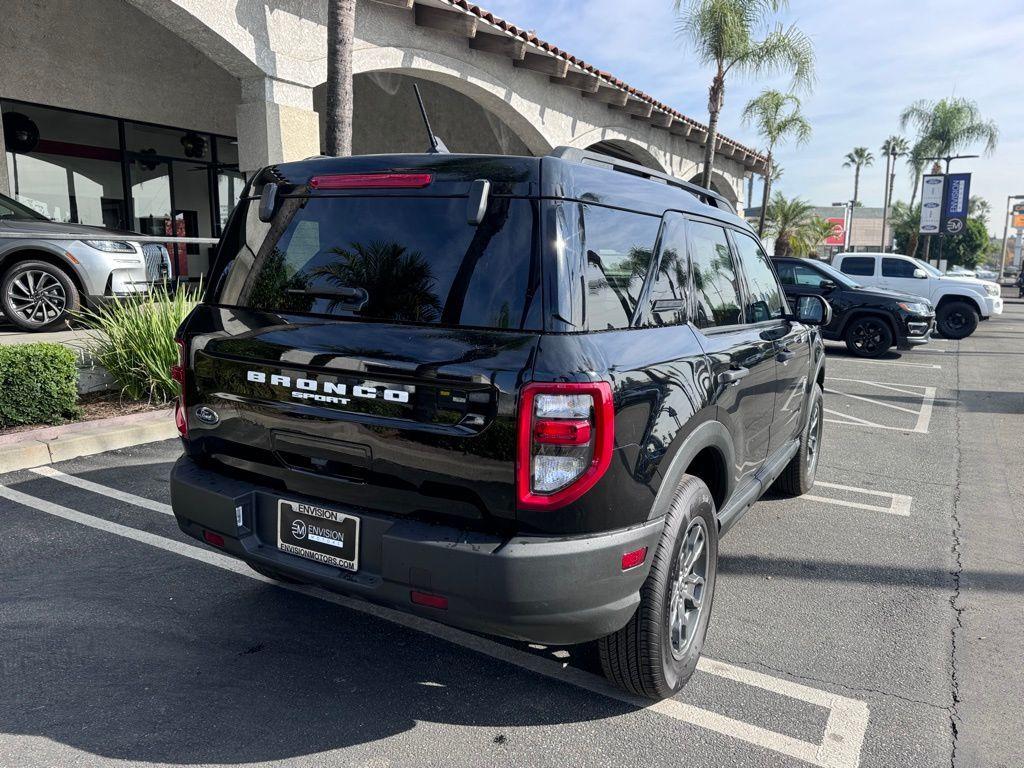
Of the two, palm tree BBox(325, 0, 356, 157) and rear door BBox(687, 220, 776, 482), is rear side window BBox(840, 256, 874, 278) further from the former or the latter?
rear door BBox(687, 220, 776, 482)

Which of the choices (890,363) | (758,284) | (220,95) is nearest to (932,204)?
(890,363)

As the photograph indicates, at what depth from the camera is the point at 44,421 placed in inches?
227

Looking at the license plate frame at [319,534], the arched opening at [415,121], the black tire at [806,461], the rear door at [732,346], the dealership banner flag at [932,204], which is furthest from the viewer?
the dealership banner flag at [932,204]

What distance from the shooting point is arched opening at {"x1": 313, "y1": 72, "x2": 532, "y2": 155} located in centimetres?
1534

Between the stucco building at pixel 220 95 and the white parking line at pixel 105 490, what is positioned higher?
the stucco building at pixel 220 95

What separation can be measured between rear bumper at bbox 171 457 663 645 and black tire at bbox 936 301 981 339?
1665cm

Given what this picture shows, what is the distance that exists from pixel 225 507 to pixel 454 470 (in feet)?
3.13

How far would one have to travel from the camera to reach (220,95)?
13375mm

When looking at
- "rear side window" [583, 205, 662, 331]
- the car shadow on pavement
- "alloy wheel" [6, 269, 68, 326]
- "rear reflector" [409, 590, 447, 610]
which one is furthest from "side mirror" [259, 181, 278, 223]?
"alloy wheel" [6, 269, 68, 326]

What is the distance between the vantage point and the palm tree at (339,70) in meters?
7.65

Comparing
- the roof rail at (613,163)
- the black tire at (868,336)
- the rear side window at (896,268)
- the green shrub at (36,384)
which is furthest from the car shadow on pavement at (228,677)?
the rear side window at (896,268)

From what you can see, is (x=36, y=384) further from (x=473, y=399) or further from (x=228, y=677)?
(x=473, y=399)

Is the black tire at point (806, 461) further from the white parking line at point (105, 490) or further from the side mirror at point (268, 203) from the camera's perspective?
the white parking line at point (105, 490)

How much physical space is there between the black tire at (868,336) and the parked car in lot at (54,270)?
1138 cm
